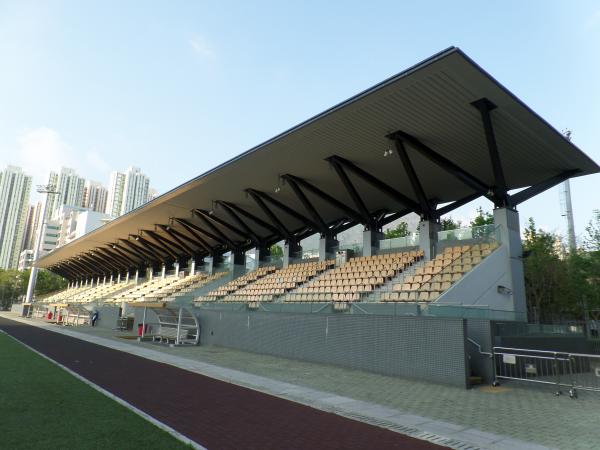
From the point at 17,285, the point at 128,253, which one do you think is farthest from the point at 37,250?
the point at 17,285

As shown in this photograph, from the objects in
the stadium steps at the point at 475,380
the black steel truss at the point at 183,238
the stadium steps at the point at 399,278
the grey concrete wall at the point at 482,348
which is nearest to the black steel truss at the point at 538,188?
the stadium steps at the point at 399,278

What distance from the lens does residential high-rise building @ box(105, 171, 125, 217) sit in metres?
190

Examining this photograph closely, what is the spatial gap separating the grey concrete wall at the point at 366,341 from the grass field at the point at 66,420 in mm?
8188

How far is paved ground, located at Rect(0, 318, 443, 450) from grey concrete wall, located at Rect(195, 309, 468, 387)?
16.6 ft

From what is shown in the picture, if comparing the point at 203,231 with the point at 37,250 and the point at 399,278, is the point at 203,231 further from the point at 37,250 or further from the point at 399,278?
the point at 37,250

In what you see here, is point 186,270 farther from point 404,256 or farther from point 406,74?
point 406,74

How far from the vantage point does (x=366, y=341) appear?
1378 cm

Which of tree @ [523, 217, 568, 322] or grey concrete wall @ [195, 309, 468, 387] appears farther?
tree @ [523, 217, 568, 322]

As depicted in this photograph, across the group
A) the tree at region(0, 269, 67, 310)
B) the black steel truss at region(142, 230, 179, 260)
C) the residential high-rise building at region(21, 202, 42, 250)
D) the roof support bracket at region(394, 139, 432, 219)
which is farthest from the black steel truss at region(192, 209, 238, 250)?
the residential high-rise building at region(21, 202, 42, 250)

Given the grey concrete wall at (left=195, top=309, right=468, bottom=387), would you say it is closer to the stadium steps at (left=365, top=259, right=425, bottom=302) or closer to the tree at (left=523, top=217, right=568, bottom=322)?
the stadium steps at (left=365, top=259, right=425, bottom=302)

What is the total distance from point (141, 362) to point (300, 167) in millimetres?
13031

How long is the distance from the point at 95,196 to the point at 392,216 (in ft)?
635

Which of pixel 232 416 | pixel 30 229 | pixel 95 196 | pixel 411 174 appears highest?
A: pixel 95 196

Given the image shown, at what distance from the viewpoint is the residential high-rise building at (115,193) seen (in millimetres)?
190500
